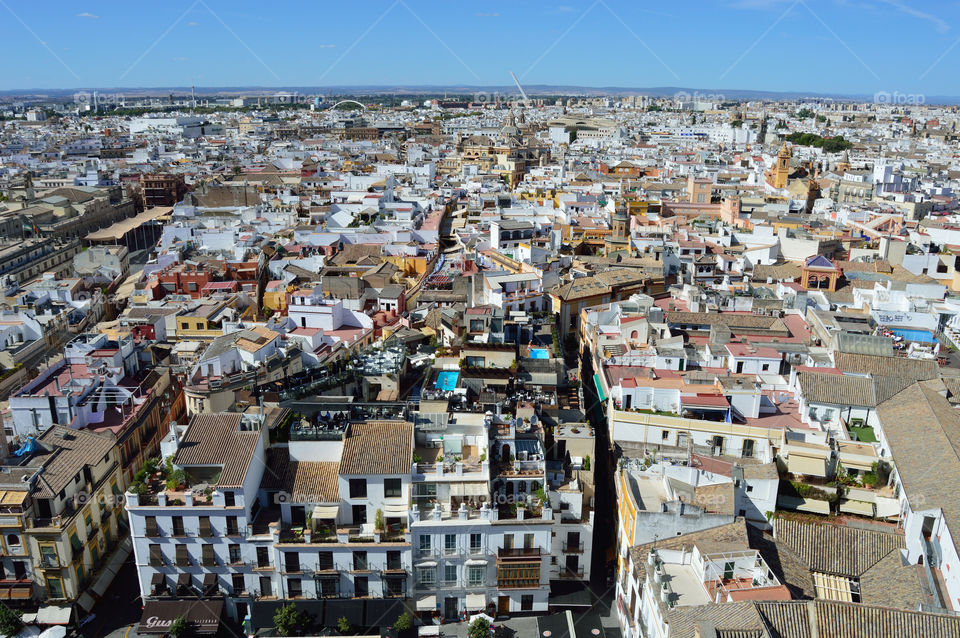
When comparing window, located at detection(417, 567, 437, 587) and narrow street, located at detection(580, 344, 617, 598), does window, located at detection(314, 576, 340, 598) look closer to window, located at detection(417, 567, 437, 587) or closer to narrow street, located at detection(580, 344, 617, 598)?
window, located at detection(417, 567, 437, 587)

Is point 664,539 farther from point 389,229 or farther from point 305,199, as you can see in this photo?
point 305,199

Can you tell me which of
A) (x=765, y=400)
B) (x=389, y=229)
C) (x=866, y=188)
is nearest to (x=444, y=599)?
(x=765, y=400)

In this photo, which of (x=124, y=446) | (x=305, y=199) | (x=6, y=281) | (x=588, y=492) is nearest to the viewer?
(x=588, y=492)

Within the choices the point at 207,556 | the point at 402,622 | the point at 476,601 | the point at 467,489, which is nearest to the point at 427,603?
the point at 402,622

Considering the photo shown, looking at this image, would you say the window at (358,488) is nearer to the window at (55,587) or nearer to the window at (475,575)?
the window at (475,575)

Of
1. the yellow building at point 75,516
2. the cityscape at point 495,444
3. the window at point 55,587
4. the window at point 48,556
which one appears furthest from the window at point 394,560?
the window at point 55,587

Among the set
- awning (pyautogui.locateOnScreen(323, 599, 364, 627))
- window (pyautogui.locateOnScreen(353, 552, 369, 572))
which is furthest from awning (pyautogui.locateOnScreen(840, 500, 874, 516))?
awning (pyautogui.locateOnScreen(323, 599, 364, 627))
